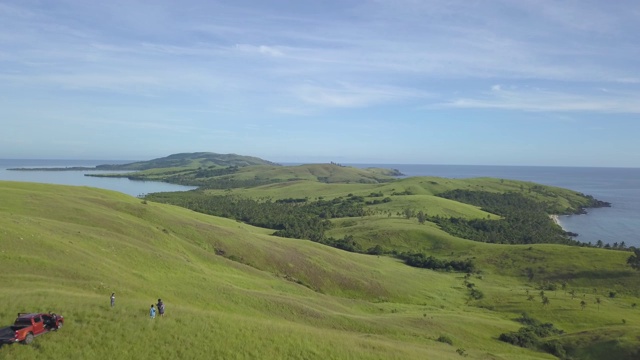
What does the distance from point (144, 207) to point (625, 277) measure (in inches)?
4597

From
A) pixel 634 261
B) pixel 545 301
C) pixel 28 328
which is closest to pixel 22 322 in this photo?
pixel 28 328

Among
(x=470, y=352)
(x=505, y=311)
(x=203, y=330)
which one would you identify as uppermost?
(x=203, y=330)

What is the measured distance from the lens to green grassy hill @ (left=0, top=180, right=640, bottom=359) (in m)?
33.8

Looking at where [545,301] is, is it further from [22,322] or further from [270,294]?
[22,322]

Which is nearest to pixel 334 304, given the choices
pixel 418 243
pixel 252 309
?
pixel 252 309

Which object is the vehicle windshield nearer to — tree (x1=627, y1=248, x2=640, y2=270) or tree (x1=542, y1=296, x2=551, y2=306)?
tree (x1=542, y1=296, x2=551, y2=306)

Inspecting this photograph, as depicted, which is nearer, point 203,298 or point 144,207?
point 203,298

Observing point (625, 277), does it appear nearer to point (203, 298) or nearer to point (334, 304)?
point (334, 304)

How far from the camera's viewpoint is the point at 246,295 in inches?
2143

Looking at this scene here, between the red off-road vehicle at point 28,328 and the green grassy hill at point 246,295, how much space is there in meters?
0.70

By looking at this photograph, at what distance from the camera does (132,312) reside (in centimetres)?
3550

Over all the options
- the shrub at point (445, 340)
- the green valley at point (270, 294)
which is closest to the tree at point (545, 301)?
the green valley at point (270, 294)

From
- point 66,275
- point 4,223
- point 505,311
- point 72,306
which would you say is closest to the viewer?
point 72,306

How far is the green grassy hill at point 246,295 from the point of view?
111 ft
